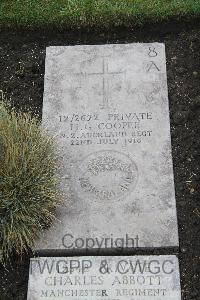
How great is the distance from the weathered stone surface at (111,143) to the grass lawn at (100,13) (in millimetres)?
511

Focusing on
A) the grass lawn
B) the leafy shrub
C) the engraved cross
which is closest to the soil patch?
the grass lawn

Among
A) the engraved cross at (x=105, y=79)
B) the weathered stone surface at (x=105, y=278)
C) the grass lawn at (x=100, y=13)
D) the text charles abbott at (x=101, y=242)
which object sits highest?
the grass lawn at (x=100, y=13)

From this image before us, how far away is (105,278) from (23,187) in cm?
86

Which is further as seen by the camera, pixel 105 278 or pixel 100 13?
pixel 100 13

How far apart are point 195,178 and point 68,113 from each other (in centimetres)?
118

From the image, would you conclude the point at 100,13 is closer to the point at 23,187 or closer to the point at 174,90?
the point at 174,90

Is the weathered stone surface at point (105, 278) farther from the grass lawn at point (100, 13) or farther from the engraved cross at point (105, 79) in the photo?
the grass lawn at point (100, 13)

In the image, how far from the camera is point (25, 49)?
20.3ft

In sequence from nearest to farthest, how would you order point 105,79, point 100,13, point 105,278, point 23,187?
point 105,278, point 23,187, point 105,79, point 100,13

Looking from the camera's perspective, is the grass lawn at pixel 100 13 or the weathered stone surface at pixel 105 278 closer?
the weathered stone surface at pixel 105 278

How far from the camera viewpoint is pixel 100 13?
6.34 metres

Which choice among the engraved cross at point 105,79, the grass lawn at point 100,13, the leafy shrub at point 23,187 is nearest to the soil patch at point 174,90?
the grass lawn at point 100,13

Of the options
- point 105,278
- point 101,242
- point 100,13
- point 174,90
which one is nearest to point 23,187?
point 101,242

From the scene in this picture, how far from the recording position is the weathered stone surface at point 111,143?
15.7ft
